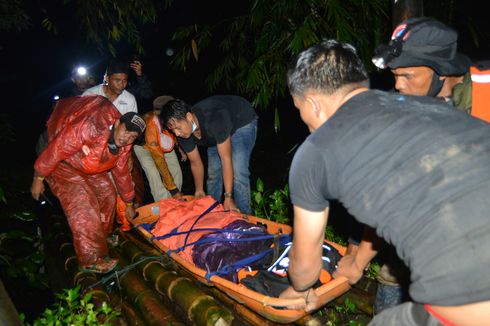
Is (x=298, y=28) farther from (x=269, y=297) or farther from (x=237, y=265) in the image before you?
(x=269, y=297)

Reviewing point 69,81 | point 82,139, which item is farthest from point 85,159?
point 69,81

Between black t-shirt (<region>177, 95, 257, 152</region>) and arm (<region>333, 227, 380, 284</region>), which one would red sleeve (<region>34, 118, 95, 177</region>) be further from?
arm (<region>333, 227, 380, 284</region>)

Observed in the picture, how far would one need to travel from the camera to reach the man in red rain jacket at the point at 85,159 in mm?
3574

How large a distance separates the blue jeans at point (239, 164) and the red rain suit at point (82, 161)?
3.62ft

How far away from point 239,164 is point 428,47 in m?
2.68

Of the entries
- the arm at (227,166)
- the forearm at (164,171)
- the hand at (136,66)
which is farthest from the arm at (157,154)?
the hand at (136,66)

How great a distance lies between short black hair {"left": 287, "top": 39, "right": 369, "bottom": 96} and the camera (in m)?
1.52

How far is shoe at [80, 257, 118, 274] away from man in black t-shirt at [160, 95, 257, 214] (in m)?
1.26

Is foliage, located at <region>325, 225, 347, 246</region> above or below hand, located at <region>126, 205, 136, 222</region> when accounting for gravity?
below

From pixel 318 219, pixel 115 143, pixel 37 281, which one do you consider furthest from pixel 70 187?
pixel 318 219

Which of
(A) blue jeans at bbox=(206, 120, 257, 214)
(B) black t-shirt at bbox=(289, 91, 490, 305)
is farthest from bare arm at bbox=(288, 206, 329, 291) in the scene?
(A) blue jeans at bbox=(206, 120, 257, 214)

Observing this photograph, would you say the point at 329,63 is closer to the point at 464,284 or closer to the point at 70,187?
the point at 464,284

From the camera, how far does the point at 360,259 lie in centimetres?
234

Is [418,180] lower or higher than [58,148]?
higher
